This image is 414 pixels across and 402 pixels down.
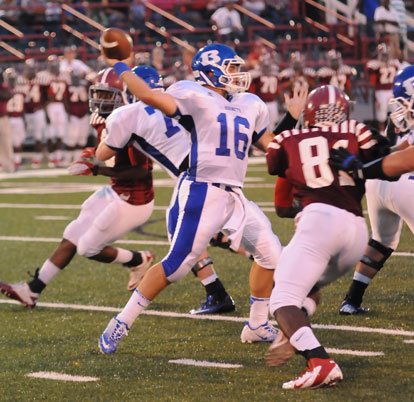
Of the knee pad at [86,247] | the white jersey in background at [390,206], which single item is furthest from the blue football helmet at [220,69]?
the knee pad at [86,247]

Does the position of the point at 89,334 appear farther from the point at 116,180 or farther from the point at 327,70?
the point at 327,70

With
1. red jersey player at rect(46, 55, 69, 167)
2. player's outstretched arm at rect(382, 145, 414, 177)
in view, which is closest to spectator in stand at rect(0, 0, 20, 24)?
red jersey player at rect(46, 55, 69, 167)

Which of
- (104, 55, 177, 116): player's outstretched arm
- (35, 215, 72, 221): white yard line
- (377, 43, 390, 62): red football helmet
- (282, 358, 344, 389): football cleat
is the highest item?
(104, 55, 177, 116): player's outstretched arm

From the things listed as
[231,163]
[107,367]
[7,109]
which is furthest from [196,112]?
[7,109]

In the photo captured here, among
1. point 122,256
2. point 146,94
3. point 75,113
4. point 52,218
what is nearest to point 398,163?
point 146,94

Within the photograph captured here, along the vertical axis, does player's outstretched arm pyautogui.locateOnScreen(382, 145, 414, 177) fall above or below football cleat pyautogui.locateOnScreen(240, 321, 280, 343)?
above

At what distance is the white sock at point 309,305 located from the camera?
453cm

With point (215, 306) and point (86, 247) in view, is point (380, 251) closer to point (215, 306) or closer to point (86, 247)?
point (215, 306)

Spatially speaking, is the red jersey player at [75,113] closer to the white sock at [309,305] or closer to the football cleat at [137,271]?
the football cleat at [137,271]

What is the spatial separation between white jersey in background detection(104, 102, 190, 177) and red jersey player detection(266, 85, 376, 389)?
1.34 metres

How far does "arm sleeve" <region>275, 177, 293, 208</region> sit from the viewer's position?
493 cm

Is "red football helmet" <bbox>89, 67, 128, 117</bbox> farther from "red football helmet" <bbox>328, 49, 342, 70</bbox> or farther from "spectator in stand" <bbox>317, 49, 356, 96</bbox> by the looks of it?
"red football helmet" <bbox>328, 49, 342, 70</bbox>

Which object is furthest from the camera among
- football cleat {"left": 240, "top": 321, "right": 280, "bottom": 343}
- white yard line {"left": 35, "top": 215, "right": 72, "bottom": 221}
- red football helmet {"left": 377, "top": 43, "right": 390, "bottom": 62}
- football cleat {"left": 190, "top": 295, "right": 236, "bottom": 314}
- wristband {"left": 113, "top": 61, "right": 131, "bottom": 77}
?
red football helmet {"left": 377, "top": 43, "right": 390, "bottom": 62}

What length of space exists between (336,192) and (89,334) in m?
1.87
